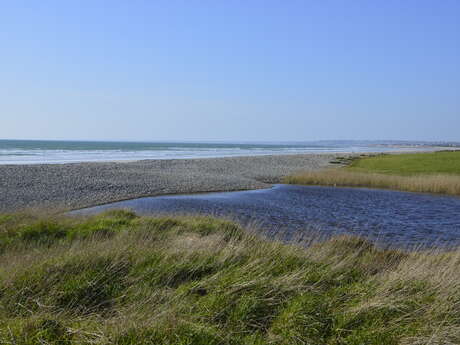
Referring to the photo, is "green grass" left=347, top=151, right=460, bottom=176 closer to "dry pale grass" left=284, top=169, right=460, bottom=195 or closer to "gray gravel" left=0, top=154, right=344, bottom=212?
"dry pale grass" left=284, top=169, right=460, bottom=195

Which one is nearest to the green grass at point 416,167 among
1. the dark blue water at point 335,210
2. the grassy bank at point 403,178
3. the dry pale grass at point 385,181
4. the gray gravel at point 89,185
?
the grassy bank at point 403,178

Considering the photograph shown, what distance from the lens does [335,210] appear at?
79.9ft

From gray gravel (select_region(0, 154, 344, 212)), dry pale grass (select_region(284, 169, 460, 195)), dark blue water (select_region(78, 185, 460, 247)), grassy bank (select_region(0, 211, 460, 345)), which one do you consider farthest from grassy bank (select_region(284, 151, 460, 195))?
grassy bank (select_region(0, 211, 460, 345))

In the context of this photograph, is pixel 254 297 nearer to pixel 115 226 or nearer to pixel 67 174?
pixel 115 226

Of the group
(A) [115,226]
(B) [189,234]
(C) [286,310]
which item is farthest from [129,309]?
(A) [115,226]

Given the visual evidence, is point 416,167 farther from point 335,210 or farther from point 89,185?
point 89,185

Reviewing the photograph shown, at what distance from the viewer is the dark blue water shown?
18.5m

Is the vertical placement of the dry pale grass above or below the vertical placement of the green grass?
below

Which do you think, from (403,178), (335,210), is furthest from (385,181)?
(335,210)

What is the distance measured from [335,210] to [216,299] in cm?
1920

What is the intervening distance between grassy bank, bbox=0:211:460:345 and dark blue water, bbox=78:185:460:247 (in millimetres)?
7100

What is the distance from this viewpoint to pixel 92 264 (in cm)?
735

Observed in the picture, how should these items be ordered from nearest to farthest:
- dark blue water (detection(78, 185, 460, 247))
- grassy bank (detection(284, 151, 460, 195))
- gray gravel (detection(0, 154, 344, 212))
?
dark blue water (detection(78, 185, 460, 247)), gray gravel (detection(0, 154, 344, 212)), grassy bank (detection(284, 151, 460, 195))

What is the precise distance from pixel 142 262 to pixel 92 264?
86 centimetres
